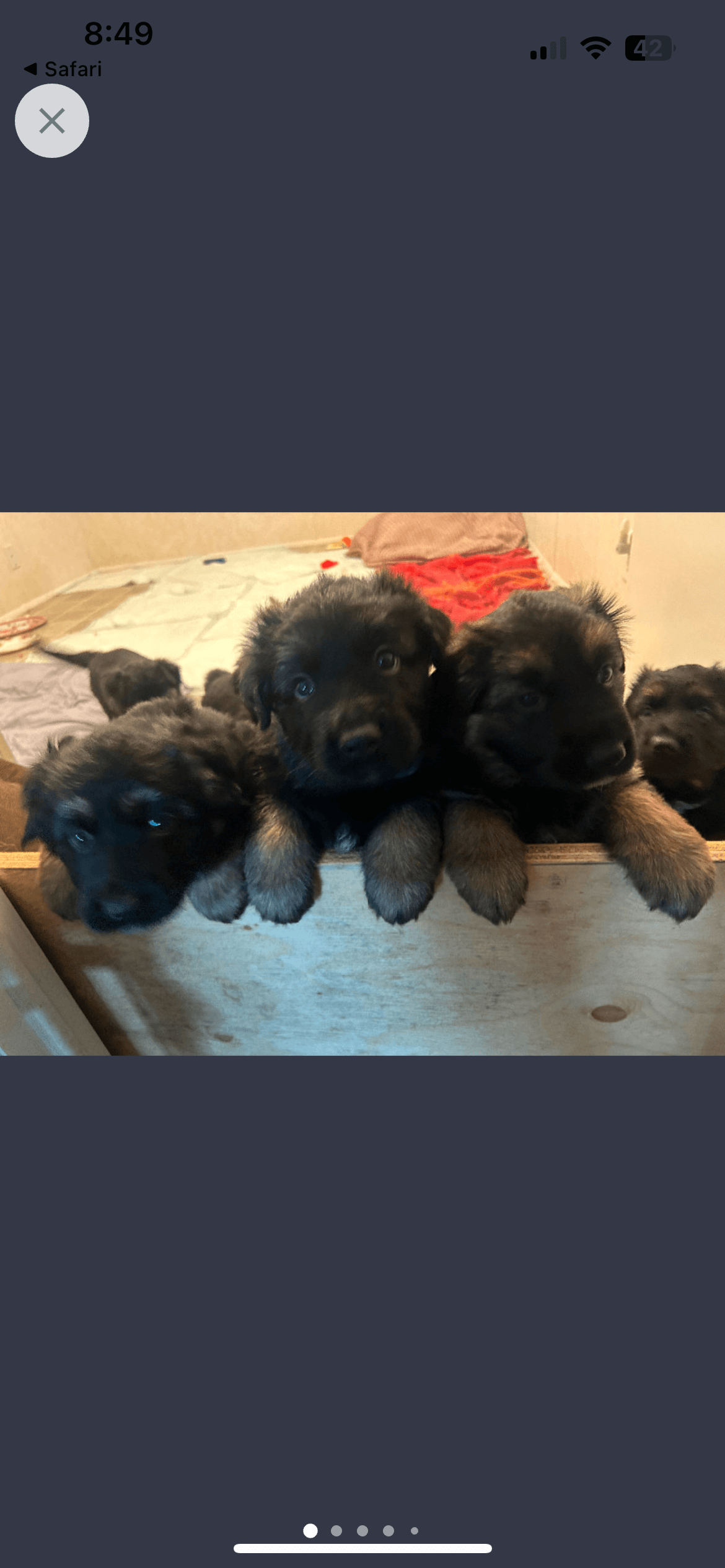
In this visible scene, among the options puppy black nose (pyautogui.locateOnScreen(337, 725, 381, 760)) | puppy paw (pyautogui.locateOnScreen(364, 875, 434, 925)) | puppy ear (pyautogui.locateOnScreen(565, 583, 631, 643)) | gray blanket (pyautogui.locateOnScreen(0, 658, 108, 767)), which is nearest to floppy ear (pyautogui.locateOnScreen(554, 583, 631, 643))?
puppy ear (pyautogui.locateOnScreen(565, 583, 631, 643))

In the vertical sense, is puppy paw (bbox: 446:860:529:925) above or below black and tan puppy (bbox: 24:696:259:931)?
below

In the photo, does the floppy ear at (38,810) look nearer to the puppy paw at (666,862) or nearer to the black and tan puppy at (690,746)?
the puppy paw at (666,862)

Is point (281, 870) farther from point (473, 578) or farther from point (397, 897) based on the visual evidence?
point (473, 578)

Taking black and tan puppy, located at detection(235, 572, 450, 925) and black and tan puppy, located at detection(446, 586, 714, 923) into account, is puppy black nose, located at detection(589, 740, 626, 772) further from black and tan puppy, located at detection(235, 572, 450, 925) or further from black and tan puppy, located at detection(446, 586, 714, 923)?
black and tan puppy, located at detection(235, 572, 450, 925)

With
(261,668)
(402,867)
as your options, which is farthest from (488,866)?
(261,668)

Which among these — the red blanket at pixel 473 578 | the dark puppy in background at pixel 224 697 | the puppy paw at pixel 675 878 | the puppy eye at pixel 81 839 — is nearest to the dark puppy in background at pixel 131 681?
the dark puppy in background at pixel 224 697
